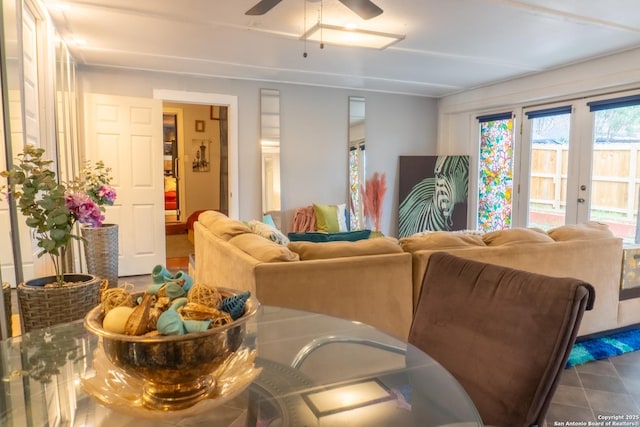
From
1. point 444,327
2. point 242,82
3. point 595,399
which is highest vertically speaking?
point 242,82

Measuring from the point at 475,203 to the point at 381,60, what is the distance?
2.84 m

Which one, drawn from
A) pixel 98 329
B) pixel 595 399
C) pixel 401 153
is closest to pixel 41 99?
pixel 98 329

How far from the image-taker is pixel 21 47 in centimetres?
236

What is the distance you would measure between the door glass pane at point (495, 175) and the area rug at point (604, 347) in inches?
111

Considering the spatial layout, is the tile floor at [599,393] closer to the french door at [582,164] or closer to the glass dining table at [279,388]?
the glass dining table at [279,388]

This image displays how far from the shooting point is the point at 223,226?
3.08 m

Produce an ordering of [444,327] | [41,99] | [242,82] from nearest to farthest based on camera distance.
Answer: [444,327] < [41,99] < [242,82]

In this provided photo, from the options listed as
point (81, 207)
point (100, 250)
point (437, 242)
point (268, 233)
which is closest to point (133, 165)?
point (100, 250)

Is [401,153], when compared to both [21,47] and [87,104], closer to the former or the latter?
[87,104]

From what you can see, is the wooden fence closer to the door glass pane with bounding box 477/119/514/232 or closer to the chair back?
the door glass pane with bounding box 477/119/514/232

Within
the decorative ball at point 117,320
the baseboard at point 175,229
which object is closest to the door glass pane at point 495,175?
the baseboard at point 175,229

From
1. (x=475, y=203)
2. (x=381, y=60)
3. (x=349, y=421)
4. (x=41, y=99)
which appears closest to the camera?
(x=349, y=421)

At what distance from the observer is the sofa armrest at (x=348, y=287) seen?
2.22 meters

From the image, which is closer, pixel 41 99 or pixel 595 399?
pixel 595 399
